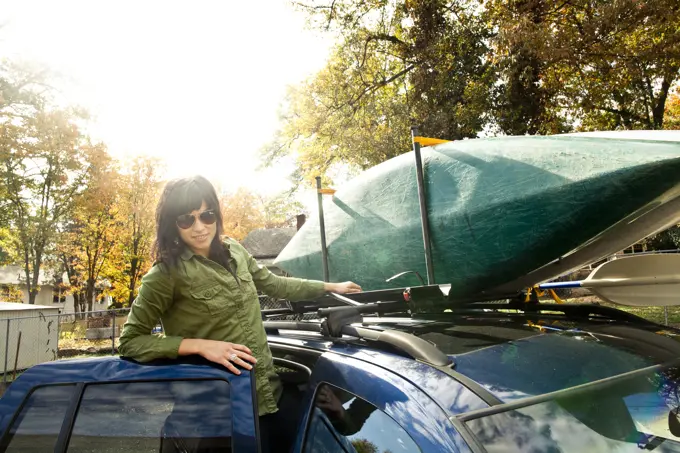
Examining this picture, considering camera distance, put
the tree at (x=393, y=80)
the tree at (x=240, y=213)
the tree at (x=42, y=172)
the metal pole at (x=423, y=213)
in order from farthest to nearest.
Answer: the tree at (x=240, y=213), the tree at (x=42, y=172), the tree at (x=393, y=80), the metal pole at (x=423, y=213)

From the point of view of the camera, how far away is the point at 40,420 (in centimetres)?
186

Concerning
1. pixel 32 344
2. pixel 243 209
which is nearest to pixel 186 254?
pixel 32 344

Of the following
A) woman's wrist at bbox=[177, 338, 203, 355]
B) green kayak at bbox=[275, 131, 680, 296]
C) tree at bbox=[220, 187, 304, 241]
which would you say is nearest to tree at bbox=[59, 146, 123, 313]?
tree at bbox=[220, 187, 304, 241]

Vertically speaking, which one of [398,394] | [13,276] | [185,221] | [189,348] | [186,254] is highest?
[13,276]

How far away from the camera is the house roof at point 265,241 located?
33.7 m

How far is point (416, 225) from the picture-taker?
9.98 ft

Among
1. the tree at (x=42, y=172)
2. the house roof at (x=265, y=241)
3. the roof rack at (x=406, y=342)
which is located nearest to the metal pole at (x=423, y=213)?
the roof rack at (x=406, y=342)

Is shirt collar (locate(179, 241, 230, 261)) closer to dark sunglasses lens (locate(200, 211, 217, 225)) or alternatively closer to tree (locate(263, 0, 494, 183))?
dark sunglasses lens (locate(200, 211, 217, 225))

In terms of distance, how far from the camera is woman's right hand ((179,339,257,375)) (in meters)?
1.70

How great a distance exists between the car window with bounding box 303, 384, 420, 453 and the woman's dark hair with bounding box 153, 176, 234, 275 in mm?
693

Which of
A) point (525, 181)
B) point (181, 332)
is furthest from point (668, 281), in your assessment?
point (181, 332)

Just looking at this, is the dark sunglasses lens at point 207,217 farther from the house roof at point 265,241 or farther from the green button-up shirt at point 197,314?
the house roof at point 265,241

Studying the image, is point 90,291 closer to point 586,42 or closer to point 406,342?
point 586,42

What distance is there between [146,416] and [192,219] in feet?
2.45
